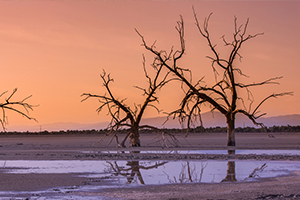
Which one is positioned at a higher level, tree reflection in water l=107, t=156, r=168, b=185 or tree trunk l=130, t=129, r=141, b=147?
tree trunk l=130, t=129, r=141, b=147

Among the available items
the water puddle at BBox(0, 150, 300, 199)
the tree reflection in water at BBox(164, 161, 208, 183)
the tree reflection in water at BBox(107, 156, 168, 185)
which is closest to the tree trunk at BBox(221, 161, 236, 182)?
the water puddle at BBox(0, 150, 300, 199)

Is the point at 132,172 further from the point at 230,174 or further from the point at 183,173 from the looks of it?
the point at 230,174

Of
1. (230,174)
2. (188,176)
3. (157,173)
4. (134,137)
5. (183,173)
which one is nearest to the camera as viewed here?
A: (188,176)

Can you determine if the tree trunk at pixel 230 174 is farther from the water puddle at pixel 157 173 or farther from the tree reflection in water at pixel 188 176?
the tree reflection in water at pixel 188 176

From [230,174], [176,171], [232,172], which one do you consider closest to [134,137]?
[176,171]

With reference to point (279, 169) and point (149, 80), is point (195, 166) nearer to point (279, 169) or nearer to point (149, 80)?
point (279, 169)

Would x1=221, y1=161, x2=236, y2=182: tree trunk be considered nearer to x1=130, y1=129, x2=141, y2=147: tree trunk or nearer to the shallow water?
the shallow water

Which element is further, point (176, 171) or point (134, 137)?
point (134, 137)

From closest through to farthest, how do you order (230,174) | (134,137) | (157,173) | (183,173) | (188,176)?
(188,176) → (230,174) → (183,173) → (157,173) → (134,137)

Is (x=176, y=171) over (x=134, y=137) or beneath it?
beneath

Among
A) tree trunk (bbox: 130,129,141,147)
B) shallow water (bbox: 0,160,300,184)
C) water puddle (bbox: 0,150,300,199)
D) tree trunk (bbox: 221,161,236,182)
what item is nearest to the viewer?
water puddle (bbox: 0,150,300,199)

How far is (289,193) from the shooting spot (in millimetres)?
8820

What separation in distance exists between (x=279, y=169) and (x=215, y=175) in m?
2.66

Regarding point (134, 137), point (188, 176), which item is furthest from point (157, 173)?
point (134, 137)
